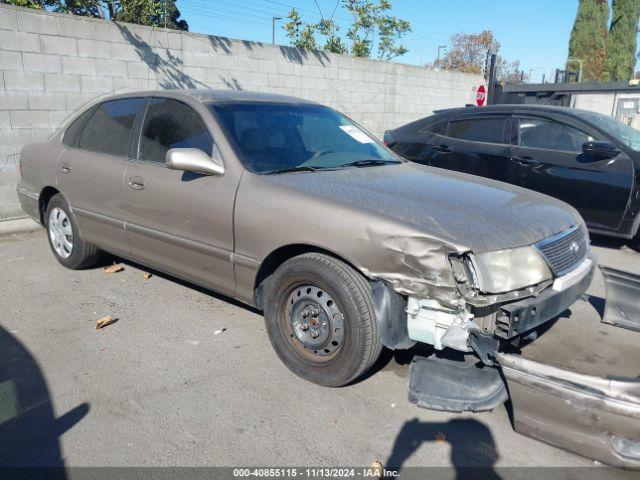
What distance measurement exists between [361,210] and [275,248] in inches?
25.1

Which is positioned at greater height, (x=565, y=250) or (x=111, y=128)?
(x=111, y=128)

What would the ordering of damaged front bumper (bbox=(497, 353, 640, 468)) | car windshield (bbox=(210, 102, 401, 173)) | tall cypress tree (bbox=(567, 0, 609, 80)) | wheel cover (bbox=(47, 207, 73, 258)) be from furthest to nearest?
1. tall cypress tree (bbox=(567, 0, 609, 80))
2. wheel cover (bbox=(47, 207, 73, 258))
3. car windshield (bbox=(210, 102, 401, 173))
4. damaged front bumper (bbox=(497, 353, 640, 468))

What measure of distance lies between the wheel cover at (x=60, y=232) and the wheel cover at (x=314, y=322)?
290 cm

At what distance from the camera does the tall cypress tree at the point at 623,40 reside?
115 feet

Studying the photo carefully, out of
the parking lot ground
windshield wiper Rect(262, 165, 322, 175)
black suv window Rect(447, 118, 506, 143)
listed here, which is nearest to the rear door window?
the parking lot ground

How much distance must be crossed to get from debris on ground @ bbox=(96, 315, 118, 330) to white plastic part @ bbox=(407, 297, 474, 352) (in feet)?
8.04

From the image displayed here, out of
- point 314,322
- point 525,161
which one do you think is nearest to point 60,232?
point 314,322

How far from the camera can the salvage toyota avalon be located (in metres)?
2.81

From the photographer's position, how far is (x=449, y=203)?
3217mm

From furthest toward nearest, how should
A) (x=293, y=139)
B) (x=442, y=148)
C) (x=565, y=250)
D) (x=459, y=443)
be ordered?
(x=442, y=148) < (x=293, y=139) < (x=565, y=250) < (x=459, y=443)

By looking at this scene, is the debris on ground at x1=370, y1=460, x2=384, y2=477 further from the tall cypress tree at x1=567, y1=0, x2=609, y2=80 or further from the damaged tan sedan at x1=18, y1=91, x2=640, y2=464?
the tall cypress tree at x1=567, y1=0, x2=609, y2=80

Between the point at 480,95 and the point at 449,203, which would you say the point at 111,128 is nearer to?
the point at 449,203

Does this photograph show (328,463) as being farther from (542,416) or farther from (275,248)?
(275,248)

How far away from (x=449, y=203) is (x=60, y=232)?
3941 millimetres
